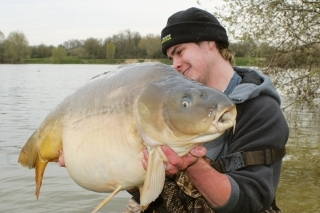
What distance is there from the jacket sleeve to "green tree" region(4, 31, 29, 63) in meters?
85.6

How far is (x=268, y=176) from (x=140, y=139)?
3.37 ft

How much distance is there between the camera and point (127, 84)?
91.9 inches

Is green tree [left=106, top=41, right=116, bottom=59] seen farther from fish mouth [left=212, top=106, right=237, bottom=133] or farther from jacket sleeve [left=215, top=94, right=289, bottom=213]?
fish mouth [left=212, top=106, right=237, bottom=133]

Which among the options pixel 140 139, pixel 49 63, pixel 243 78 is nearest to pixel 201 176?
pixel 140 139

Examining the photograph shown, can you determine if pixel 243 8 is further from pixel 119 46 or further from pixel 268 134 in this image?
pixel 119 46

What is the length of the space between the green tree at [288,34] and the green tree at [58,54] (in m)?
81.9

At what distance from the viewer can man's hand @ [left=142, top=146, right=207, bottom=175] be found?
2.09 meters

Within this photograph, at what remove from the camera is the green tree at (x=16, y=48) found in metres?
84.1

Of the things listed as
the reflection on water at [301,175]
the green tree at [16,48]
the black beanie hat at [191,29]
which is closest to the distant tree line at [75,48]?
the green tree at [16,48]

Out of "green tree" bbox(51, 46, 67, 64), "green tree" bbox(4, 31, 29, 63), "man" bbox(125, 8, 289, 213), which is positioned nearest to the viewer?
"man" bbox(125, 8, 289, 213)

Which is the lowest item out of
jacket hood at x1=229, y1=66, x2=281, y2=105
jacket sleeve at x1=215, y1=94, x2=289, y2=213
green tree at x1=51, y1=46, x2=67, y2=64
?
green tree at x1=51, y1=46, x2=67, y2=64

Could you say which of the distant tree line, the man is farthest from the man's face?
the distant tree line

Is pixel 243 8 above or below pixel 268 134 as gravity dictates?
above

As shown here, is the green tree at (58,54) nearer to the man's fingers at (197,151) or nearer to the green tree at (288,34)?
the green tree at (288,34)
